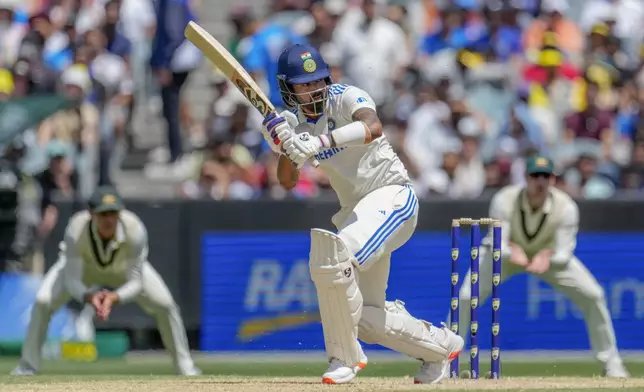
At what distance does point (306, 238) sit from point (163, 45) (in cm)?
261

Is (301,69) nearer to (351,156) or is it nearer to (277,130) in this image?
(277,130)

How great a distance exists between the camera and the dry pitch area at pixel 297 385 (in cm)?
805

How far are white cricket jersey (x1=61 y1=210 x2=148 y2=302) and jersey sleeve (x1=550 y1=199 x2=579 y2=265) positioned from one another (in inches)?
122

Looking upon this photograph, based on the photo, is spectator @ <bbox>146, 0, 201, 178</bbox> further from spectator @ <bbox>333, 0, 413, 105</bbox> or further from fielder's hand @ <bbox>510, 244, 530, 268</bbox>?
fielder's hand @ <bbox>510, 244, 530, 268</bbox>

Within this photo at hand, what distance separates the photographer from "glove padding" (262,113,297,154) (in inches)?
302

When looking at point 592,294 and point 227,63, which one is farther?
point 592,294

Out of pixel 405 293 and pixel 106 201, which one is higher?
pixel 106 201

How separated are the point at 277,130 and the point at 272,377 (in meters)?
2.71

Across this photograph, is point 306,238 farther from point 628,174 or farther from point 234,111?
point 628,174

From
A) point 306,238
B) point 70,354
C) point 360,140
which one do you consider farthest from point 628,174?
point 360,140

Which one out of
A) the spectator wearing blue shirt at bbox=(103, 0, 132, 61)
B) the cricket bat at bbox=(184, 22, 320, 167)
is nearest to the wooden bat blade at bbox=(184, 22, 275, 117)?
the cricket bat at bbox=(184, 22, 320, 167)

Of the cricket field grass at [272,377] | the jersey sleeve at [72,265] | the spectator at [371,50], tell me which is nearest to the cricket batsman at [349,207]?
the cricket field grass at [272,377]

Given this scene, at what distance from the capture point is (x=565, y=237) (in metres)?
11.4

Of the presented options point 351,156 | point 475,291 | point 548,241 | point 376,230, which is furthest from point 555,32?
point 376,230
